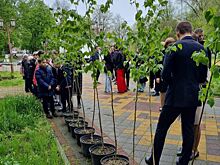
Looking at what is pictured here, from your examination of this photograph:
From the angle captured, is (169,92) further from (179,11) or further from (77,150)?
(179,11)

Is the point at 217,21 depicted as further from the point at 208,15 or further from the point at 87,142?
the point at 87,142

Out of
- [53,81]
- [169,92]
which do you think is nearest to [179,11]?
[53,81]

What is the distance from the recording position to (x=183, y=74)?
3209 millimetres

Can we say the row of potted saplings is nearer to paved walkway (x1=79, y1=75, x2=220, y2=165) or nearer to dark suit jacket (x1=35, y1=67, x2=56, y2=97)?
paved walkway (x1=79, y1=75, x2=220, y2=165)

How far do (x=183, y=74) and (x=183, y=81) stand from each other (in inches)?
3.2

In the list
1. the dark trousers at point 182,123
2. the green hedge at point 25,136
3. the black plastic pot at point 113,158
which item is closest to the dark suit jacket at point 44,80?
the green hedge at point 25,136

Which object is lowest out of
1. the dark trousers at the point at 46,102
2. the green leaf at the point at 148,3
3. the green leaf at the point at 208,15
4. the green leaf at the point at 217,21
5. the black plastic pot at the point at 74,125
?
the black plastic pot at the point at 74,125

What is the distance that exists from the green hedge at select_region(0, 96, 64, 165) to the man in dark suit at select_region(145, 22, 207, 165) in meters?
1.60

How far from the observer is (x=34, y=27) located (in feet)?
83.7

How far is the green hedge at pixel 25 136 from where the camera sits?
3716 millimetres

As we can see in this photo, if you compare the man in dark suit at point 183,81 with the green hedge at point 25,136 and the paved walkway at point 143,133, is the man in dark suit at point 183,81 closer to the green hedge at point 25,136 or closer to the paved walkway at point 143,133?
the paved walkway at point 143,133

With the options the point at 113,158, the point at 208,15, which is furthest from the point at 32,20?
the point at 208,15

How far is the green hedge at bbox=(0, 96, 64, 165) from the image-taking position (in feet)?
12.2

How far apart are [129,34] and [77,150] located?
2.37 meters
